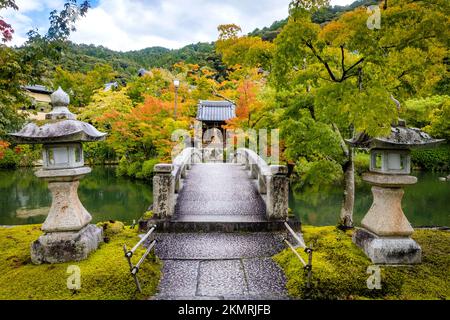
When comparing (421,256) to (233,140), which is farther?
(233,140)

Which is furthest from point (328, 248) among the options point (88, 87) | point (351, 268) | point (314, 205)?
point (88, 87)

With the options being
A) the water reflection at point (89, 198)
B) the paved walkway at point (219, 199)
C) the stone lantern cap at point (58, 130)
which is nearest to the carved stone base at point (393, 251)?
the paved walkway at point (219, 199)

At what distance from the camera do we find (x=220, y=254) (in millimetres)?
5461

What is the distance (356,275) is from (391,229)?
3.13ft

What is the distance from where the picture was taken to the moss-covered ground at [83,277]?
391 centimetres

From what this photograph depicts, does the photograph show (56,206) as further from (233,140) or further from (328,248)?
(233,140)

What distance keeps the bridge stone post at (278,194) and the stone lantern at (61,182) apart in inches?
147

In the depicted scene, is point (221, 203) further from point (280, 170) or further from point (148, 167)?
point (148, 167)

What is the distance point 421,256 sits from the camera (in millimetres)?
4773

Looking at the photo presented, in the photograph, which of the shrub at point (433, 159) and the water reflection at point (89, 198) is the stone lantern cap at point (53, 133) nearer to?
the water reflection at point (89, 198)

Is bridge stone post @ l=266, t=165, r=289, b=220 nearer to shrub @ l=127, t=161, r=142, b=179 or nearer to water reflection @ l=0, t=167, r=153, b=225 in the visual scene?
water reflection @ l=0, t=167, r=153, b=225

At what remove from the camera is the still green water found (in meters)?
16.1

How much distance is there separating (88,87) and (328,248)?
129ft

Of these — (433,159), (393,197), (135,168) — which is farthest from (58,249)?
(433,159)
